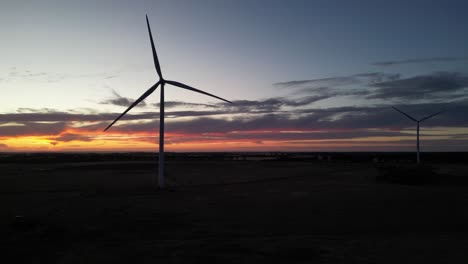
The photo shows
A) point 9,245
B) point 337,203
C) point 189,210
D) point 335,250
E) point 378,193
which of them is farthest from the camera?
point 378,193

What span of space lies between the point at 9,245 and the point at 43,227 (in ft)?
9.05

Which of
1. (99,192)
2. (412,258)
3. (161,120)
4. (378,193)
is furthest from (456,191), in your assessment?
(99,192)

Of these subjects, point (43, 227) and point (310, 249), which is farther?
point (43, 227)

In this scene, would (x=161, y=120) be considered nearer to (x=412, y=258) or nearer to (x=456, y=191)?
(x=412, y=258)

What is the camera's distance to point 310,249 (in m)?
12.7

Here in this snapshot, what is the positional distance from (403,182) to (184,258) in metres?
30.8

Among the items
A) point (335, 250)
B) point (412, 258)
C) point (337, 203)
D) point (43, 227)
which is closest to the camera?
point (412, 258)

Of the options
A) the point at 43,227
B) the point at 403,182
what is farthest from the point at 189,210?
the point at 403,182

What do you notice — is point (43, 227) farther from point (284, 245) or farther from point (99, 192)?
point (99, 192)

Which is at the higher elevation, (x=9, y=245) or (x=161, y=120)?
(x=161, y=120)

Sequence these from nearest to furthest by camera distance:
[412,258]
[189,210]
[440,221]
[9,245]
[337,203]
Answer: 1. [412,258]
2. [9,245]
3. [440,221]
4. [189,210]
5. [337,203]

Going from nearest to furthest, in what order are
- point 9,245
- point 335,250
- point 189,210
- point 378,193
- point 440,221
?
1. point 335,250
2. point 9,245
3. point 440,221
4. point 189,210
5. point 378,193

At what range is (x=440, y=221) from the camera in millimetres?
17844

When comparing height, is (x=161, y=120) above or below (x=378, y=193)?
above
